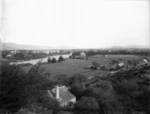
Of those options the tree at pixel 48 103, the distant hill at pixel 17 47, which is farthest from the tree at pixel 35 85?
the distant hill at pixel 17 47

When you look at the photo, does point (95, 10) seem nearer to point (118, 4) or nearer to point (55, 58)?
point (118, 4)

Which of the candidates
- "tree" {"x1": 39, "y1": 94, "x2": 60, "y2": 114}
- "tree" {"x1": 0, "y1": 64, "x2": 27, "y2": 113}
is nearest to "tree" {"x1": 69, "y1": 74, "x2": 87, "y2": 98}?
"tree" {"x1": 39, "y1": 94, "x2": 60, "y2": 114}

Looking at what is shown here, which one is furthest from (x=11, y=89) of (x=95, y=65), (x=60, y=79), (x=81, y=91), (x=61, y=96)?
(x=81, y=91)

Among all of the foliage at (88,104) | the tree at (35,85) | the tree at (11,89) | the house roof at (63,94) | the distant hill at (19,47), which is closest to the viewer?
the tree at (11,89)

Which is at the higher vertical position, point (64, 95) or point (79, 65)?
point (79, 65)

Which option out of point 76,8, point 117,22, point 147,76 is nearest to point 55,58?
point 76,8

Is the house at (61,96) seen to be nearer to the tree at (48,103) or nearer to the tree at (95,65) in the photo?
the tree at (48,103)

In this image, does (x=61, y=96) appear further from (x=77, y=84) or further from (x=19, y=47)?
(x=19, y=47)
